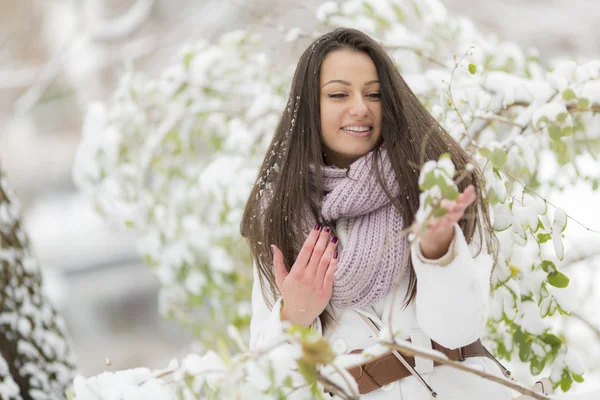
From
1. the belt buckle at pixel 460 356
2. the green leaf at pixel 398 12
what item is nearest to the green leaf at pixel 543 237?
the belt buckle at pixel 460 356

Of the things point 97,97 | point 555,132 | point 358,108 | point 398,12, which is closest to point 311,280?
point 358,108

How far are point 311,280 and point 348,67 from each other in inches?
17.7

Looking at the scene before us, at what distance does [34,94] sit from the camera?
134 inches

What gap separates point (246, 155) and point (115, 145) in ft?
1.67

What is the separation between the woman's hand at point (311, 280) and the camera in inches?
51.0

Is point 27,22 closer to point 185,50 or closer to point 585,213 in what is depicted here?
point 185,50

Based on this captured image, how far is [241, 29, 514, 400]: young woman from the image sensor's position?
4.10 feet

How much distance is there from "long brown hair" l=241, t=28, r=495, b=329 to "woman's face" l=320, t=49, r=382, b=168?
A: 0.02 metres

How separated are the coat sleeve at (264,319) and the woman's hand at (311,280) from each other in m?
0.03

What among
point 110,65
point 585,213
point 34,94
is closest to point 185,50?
point 34,94

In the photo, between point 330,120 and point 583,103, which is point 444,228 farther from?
point 583,103

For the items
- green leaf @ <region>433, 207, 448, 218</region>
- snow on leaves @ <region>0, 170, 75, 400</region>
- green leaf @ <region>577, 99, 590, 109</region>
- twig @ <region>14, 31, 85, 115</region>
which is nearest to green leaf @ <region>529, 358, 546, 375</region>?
green leaf @ <region>577, 99, 590, 109</region>

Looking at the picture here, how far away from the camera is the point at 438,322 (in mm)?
1184

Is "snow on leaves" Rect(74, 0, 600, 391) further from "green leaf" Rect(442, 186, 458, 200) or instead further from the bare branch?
the bare branch
